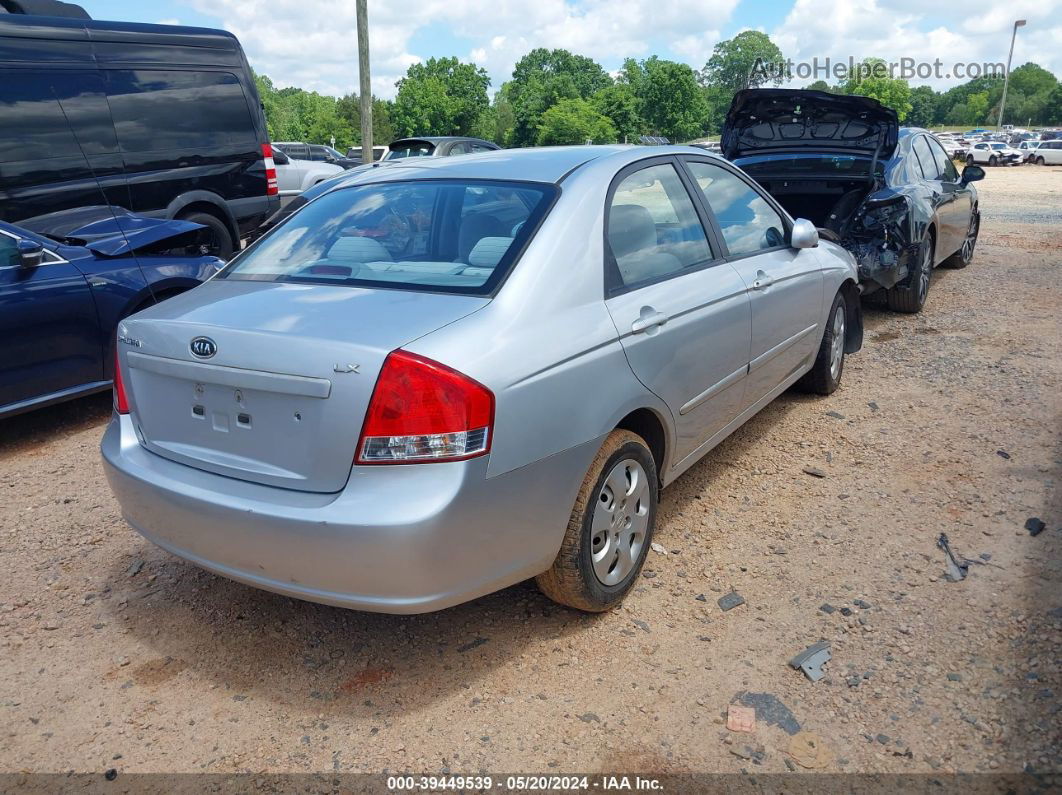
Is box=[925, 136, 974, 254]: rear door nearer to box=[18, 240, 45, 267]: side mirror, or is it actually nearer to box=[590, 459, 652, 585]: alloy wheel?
box=[590, 459, 652, 585]: alloy wheel

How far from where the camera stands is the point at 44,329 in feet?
16.5

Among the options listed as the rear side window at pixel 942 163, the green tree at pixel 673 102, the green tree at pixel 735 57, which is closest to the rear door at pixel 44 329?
the rear side window at pixel 942 163

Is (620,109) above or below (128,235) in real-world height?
above

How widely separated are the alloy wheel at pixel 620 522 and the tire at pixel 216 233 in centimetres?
684

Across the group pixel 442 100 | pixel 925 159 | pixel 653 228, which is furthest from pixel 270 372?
pixel 442 100

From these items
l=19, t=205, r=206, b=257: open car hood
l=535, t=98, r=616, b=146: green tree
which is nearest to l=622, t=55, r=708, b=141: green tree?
l=535, t=98, r=616, b=146: green tree

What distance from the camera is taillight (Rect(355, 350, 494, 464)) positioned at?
240 centimetres

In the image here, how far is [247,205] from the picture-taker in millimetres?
9422

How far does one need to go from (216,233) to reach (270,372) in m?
7.26

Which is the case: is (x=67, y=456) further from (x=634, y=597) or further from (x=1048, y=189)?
(x=1048, y=189)

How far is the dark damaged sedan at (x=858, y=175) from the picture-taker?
710 cm

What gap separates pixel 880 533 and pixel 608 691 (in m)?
1.66

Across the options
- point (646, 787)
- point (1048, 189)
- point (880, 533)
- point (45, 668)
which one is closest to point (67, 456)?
point (45, 668)

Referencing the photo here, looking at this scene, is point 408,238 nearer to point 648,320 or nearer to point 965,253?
point 648,320
